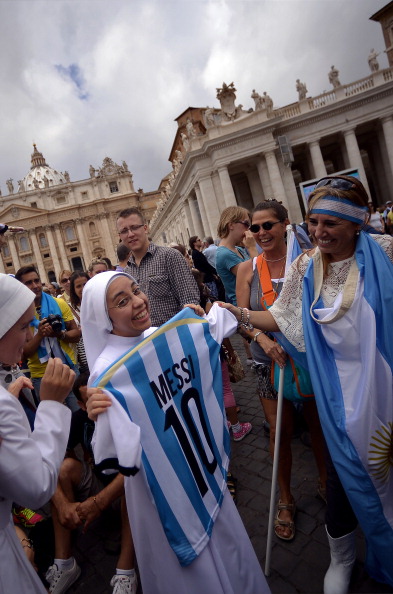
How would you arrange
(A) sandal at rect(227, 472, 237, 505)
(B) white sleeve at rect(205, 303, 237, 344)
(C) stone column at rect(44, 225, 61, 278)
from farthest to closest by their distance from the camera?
(C) stone column at rect(44, 225, 61, 278)
(A) sandal at rect(227, 472, 237, 505)
(B) white sleeve at rect(205, 303, 237, 344)

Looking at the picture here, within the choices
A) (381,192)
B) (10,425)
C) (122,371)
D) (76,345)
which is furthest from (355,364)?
(381,192)

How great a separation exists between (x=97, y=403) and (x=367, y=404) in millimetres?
1362

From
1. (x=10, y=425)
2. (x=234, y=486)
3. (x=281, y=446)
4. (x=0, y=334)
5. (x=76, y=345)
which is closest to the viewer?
(x=10, y=425)

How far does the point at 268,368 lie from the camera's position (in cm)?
271

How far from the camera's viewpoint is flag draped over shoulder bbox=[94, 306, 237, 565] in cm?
146

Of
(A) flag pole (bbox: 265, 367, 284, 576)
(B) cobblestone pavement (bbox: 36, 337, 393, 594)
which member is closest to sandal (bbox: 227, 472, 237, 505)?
(B) cobblestone pavement (bbox: 36, 337, 393, 594)

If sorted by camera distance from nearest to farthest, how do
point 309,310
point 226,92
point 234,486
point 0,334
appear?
point 0,334
point 309,310
point 234,486
point 226,92

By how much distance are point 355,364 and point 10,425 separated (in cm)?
168

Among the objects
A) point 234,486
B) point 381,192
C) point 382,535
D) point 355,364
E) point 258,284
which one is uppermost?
point 381,192

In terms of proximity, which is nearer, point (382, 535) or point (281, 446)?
point (382, 535)

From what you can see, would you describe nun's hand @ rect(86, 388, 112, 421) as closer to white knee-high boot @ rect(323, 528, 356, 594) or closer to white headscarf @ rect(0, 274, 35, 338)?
white headscarf @ rect(0, 274, 35, 338)

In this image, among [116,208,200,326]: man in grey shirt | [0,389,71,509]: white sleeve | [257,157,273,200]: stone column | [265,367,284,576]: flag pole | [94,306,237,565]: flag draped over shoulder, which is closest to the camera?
[0,389,71,509]: white sleeve

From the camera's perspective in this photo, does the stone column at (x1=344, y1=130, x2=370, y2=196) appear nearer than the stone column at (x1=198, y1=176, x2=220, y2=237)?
No

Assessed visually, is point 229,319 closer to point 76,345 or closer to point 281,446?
point 281,446
